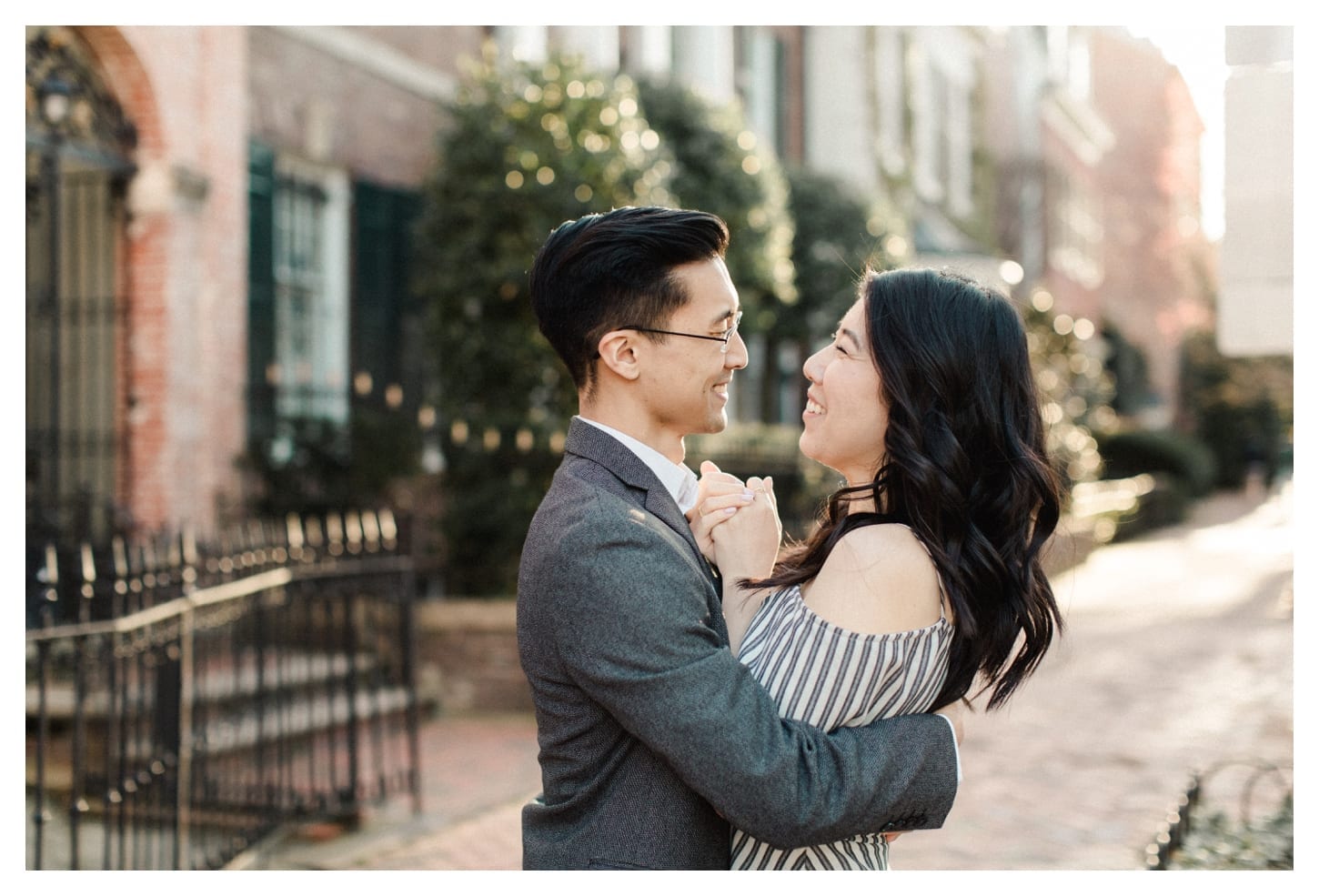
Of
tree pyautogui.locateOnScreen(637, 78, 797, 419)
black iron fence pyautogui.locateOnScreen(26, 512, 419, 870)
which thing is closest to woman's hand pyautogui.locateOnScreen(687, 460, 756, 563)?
black iron fence pyautogui.locateOnScreen(26, 512, 419, 870)

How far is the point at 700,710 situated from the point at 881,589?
1.27 feet

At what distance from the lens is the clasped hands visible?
2348 mm

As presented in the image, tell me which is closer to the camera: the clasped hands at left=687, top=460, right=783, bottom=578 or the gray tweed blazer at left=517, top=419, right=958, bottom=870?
the gray tweed blazer at left=517, top=419, right=958, bottom=870

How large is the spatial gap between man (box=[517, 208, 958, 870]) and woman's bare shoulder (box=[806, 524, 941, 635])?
0.53 feet

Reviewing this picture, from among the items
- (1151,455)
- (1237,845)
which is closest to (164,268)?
(1237,845)

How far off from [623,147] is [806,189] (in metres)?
6.72

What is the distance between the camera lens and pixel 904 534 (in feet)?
7.34

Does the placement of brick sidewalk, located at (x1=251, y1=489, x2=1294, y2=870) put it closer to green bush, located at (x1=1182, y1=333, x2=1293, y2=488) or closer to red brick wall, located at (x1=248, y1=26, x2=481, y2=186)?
red brick wall, located at (x1=248, y1=26, x2=481, y2=186)

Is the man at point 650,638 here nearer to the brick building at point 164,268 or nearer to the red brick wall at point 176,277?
the brick building at point 164,268

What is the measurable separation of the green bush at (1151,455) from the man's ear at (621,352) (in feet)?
84.9

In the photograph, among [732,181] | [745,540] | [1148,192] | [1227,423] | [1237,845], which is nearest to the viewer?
[745,540]

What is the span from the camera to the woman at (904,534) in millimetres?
2178

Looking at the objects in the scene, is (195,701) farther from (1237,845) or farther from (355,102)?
(355,102)
